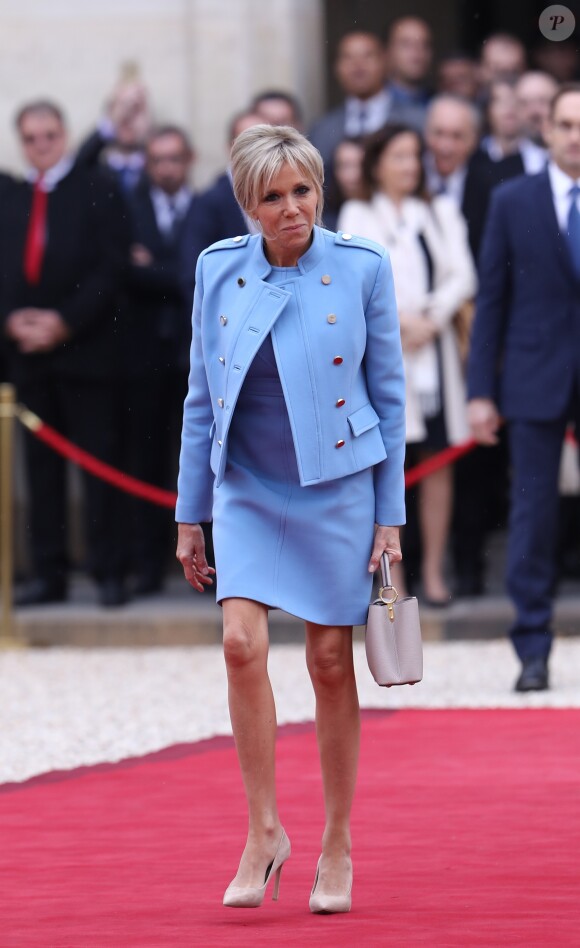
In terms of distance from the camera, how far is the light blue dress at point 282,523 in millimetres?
4508

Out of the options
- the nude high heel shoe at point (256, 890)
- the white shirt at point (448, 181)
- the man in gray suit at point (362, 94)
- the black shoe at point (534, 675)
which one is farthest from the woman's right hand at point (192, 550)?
the man in gray suit at point (362, 94)

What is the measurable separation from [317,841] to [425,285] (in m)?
4.63

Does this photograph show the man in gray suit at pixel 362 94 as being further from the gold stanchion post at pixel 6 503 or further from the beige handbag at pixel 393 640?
the beige handbag at pixel 393 640

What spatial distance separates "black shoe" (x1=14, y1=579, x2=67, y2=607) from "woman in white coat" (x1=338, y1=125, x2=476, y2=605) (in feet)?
5.93

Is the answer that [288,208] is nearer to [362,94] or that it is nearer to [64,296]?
[64,296]

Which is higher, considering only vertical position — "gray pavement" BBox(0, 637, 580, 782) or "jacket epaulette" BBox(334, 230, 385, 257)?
"jacket epaulette" BBox(334, 230, 385, 257)

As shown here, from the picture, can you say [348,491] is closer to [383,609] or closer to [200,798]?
[383,609]

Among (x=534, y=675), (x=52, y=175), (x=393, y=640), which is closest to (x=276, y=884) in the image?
(x=393, y=640)

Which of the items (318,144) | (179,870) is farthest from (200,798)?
(318,144)

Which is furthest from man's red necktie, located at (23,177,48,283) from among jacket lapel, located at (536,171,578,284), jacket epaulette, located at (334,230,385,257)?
jacket epaulette, located at (334,230,385,257)

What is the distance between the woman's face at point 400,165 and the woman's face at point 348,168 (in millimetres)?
148

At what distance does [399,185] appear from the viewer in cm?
939

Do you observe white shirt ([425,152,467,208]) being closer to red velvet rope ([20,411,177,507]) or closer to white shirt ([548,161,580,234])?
red velvet rope ([20,411,177,507])

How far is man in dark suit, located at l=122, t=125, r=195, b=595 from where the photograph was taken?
10281mm
